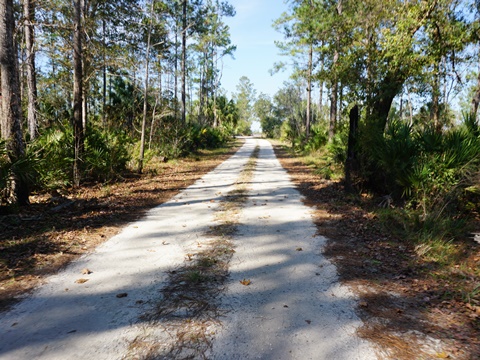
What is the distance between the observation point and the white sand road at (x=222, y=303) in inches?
100.0

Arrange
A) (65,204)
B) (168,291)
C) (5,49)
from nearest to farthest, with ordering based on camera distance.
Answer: (168,291)
(5,49)
(65,204)

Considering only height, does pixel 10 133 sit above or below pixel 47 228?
above

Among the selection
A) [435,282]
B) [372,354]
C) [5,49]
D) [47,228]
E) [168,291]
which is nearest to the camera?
[372,354]

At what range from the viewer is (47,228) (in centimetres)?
564

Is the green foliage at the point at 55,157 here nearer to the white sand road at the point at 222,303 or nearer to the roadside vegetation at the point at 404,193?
the white sand road at the point at 222,303

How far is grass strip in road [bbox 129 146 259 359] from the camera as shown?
2.52 m

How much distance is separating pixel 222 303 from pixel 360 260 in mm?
2290

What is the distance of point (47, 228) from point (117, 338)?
3.88 meters

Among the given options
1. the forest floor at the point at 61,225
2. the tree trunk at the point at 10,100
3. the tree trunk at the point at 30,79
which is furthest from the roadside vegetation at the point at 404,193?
the tree trunk at the point at 30,79

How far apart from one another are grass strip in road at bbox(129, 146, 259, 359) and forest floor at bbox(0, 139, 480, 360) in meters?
1.45

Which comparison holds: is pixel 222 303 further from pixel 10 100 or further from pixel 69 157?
pixel 69 157

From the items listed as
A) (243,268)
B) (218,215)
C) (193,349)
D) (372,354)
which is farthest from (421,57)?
(193,349)

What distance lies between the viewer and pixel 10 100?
659cm

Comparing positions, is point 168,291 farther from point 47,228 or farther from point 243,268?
point 47,228
